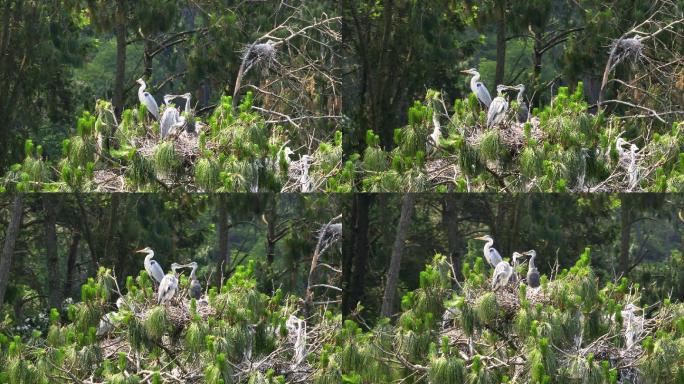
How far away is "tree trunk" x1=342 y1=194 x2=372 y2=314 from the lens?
45.3 ft

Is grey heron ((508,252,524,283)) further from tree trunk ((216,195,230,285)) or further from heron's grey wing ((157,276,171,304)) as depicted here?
heron's grey wing ((157,276,171,304))

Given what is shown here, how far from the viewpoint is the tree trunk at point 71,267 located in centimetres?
1383

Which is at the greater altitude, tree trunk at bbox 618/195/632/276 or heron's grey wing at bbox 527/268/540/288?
tree trunk at bbox 618/195/632/276

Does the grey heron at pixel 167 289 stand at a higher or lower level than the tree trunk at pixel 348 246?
lower

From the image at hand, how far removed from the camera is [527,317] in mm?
12914

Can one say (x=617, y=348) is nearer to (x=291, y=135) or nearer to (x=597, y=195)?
(x=597, y=195)

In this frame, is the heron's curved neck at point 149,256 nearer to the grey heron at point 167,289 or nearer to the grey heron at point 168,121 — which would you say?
the grey heron at point 167,289

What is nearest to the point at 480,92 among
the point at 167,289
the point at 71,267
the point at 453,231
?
the point at 453,231

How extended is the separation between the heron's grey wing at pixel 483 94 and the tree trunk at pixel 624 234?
108 centimetres

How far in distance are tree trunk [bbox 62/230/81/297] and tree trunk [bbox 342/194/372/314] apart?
5.61 feet

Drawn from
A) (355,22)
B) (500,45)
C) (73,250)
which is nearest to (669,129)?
(500,45)

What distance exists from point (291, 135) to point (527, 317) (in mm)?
3621

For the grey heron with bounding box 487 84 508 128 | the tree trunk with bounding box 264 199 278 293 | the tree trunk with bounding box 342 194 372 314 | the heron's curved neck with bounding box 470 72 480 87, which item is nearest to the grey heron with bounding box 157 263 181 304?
the tree trunk with bounding box 264 199 278 293

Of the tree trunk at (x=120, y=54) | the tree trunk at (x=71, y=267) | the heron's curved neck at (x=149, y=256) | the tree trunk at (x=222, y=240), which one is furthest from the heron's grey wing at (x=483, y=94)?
the tree trunk at (x=120, y=54)
